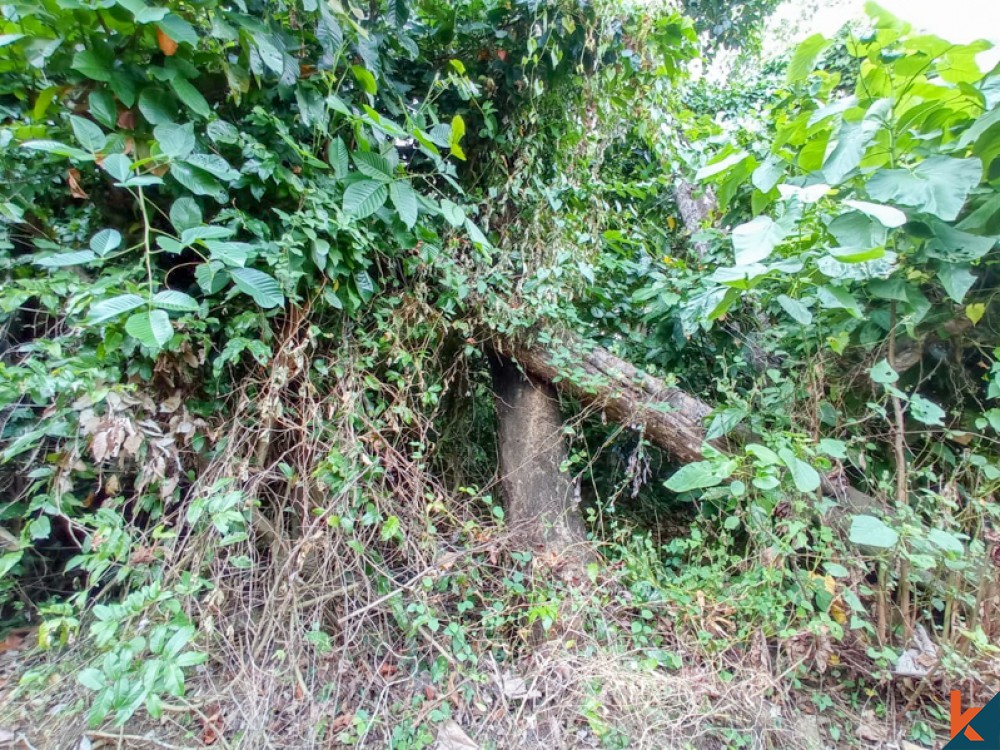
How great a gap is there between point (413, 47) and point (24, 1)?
46.9 inches

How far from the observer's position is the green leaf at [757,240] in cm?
135

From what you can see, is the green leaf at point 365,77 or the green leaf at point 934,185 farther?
the green leaf at point 365,77

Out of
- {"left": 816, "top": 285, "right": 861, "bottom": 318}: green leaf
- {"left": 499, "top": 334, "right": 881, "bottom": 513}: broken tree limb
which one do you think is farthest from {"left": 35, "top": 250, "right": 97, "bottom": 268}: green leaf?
{"left": 816, "top": 285, "right": 861, "bottom": 318}: green leaf

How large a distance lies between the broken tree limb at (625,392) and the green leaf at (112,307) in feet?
4.80

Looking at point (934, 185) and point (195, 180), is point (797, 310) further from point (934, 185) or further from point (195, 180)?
point (195, 180)

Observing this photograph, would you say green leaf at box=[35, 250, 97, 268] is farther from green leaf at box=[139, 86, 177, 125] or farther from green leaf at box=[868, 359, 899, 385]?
green leaf at box=[868, 359, 899, 385]

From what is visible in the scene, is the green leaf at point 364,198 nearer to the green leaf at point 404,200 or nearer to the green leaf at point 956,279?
the green leaf at point 404,200

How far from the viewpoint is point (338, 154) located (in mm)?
1570

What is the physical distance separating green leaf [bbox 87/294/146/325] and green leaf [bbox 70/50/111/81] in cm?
68

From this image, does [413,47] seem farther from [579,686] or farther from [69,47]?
[579,686]

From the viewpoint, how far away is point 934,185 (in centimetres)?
134

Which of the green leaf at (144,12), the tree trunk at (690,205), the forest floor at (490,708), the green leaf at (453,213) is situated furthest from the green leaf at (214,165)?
the tree trunk at (690,205)

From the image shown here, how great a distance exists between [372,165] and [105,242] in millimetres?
873

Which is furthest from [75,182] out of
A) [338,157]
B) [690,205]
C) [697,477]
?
[690,205]
